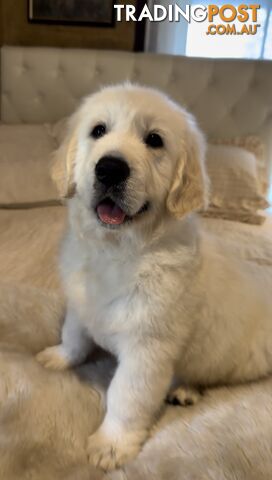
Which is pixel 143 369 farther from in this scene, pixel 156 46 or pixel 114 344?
pixel 156 46

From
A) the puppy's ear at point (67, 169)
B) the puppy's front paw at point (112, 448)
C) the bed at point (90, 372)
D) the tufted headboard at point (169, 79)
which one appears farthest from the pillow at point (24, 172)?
the puppy's front paw at point (112, 448)

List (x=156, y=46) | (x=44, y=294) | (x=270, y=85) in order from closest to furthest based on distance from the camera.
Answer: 1. (x=44, y=294)
2. (x=270, y=85)
3. (x=156, y=46)

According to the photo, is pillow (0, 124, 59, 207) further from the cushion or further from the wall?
the cushion

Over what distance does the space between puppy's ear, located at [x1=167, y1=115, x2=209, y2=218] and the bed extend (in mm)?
526

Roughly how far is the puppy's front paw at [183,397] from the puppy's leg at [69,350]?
27 centimetres

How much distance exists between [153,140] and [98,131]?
→ 0.13 metres

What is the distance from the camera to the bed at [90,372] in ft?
3.25

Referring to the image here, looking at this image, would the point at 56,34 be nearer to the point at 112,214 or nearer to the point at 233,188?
the point at 233,188

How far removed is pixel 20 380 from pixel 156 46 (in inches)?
94.2

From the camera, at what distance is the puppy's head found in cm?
99

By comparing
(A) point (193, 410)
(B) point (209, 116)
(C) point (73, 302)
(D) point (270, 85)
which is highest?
(D) point (270, 85)

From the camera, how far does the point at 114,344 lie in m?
1.12

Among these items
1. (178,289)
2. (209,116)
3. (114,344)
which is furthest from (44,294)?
(209,116)

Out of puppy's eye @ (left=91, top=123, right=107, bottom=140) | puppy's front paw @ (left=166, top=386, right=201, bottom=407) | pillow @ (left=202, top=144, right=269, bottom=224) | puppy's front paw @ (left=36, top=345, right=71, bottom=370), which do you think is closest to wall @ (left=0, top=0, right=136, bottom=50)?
pillow @ (left=202, top=144, right=269, bottom=224)
